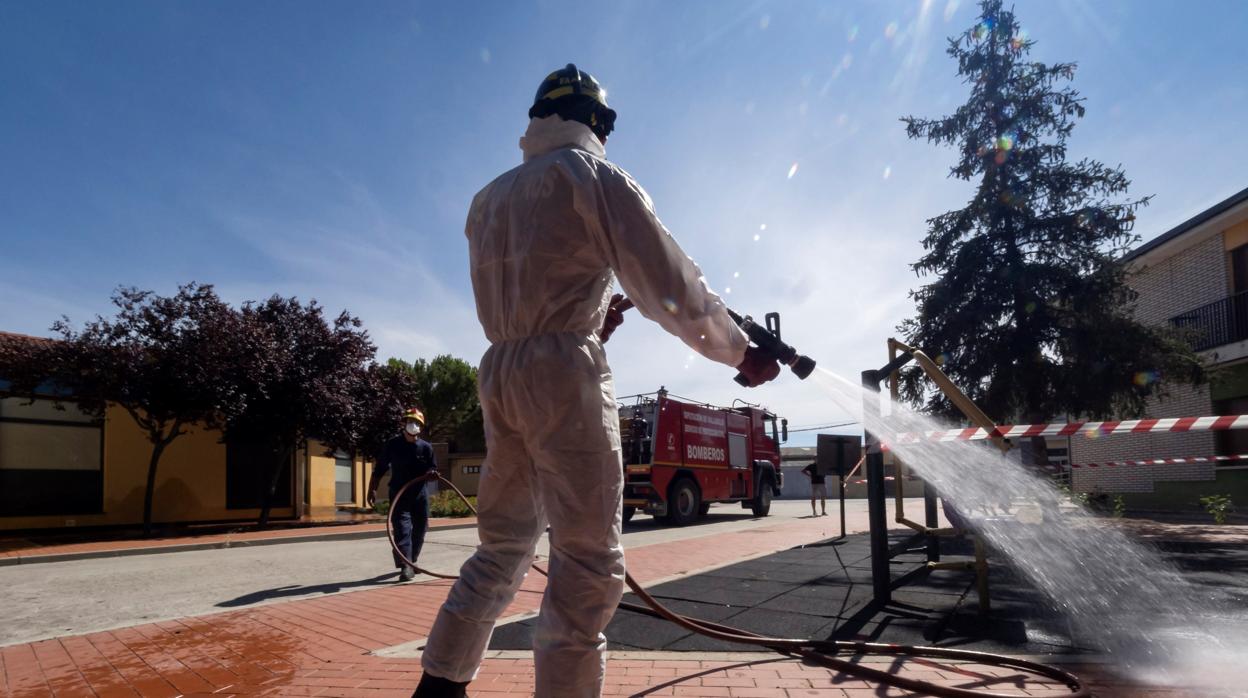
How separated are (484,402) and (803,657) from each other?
6.83ft

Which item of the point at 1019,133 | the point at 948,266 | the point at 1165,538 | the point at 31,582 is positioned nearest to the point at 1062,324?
the point at 948,266

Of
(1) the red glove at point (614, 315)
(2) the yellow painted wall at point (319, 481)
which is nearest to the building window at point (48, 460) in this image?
(2) the yellow painted wall at point (319, 481)

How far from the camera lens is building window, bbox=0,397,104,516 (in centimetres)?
1374

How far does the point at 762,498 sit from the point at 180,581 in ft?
44.2

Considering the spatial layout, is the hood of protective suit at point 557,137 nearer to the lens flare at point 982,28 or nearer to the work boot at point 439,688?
the work boot at point 439,688

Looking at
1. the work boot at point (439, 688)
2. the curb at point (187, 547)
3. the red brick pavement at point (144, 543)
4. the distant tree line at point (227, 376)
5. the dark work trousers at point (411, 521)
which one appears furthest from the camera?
the distant tree line at point (227, 376)

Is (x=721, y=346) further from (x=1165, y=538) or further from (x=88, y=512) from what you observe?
(x=88, y=512)

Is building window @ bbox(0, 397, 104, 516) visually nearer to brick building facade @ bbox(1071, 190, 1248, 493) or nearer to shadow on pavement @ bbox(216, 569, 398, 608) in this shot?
shadow on pavement @ bbox(216, 569, 398, 608)

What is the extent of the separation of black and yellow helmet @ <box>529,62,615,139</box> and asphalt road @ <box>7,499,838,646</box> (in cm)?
459

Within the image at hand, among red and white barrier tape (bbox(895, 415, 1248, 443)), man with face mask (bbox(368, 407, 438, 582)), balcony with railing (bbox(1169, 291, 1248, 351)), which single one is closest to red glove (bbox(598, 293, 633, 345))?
red and white barrier tape (bbox(895, 415, 1248, 443))

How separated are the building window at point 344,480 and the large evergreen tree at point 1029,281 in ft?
60.6

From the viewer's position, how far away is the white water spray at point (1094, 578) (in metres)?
3.16

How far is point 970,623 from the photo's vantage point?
157 inches

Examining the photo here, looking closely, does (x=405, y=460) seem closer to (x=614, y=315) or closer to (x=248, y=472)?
(x=614, y=315)
